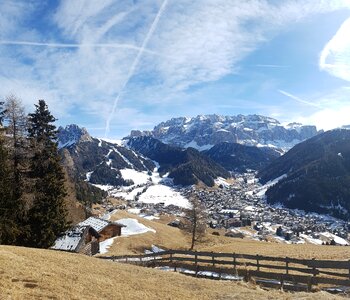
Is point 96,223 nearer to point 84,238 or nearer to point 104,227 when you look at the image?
point 104,227

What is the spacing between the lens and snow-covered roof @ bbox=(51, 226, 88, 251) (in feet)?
189

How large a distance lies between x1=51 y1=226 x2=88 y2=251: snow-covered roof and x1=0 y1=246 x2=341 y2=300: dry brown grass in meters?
34.0

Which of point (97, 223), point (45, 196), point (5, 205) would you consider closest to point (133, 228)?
point (97, 223)

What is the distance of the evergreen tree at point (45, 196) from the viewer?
132 ft

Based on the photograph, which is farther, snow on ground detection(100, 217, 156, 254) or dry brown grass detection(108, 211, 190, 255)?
snow on ground detection(100, 217, 156, 254)

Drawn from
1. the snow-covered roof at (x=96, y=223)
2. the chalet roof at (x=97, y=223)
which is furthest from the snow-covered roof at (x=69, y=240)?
the snow-covered roof at (x=96, y=223)

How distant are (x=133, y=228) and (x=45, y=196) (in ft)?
173

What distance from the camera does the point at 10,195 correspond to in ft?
120

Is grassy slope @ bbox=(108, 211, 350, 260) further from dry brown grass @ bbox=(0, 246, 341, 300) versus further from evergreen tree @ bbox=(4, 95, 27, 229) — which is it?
dry brown grass @ bbox=(0, 246, 341, 300)

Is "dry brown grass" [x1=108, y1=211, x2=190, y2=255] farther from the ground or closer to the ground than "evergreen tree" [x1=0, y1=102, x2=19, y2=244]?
closer to the ground

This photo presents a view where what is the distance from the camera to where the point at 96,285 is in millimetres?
18547

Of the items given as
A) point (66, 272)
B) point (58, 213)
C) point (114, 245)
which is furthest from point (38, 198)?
point (114, 245)

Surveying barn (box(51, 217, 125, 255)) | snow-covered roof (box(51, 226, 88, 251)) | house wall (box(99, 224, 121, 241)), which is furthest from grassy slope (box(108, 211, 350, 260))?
snow-covered roof (box(51, 226, 88, 251))

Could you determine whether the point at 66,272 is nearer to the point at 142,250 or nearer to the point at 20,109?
the point at 20,109
